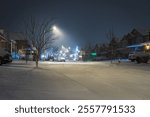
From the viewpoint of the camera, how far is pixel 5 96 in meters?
11.1

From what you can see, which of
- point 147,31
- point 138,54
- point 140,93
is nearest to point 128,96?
point 140,93

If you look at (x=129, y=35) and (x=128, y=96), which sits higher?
(x=129, y=35)

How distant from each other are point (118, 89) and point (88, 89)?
1274mm

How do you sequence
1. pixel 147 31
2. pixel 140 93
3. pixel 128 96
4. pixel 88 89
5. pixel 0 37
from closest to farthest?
pixel 128 96 < pixel 140 93 < pixel 88 89 < pixel 0 37 < pixel 147 31

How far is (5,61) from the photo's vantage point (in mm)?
34188

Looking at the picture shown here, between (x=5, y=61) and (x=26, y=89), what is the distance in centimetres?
2183

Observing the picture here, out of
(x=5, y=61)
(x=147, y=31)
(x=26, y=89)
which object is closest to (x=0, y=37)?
(x=5, y=61)

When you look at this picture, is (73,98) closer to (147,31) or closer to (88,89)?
(88,89)

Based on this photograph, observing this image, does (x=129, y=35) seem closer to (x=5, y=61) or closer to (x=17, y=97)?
(x=5, y=61)

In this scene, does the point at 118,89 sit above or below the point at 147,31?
below

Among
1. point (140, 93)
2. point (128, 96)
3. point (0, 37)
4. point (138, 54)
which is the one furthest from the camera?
point (0, 37)

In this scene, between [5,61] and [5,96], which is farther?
[5,61]

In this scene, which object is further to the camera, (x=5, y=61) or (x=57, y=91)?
(x=5, y=61)

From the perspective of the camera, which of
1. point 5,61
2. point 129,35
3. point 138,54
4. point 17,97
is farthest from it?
point 129,35
